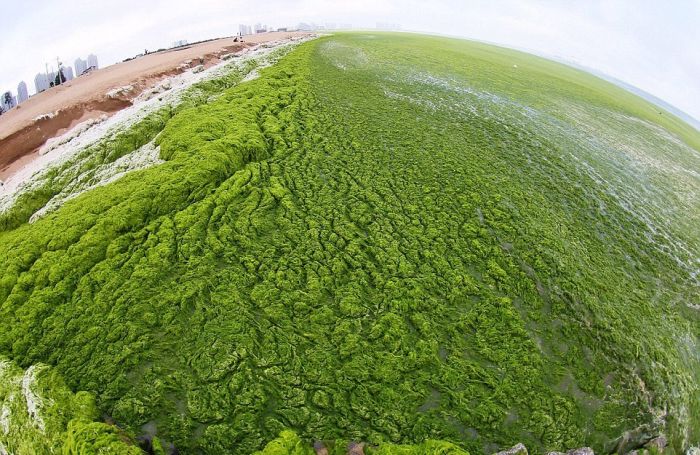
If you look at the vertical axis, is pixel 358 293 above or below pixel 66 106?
below

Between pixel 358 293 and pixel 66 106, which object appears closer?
pixel 358 293

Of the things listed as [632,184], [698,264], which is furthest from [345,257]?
[632,184]

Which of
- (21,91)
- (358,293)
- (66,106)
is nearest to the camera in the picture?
(358,293)

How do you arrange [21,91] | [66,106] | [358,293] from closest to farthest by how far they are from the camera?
[358,293] → [66,106] → [21,91]

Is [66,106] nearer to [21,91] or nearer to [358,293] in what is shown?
[358,293]

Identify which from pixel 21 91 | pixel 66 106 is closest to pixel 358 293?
pixel 66 106

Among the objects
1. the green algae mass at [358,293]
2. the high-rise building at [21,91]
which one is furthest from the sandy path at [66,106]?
the high-rise building at [21,91]

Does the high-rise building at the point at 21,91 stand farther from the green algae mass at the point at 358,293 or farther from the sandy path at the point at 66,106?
the green algae mass at the point at 358,293

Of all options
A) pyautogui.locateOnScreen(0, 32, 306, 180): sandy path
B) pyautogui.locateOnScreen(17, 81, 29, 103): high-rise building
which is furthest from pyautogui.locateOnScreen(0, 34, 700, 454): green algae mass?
pyautogui.locateOnScreen(17, 81, 29, 103): high-rise building
